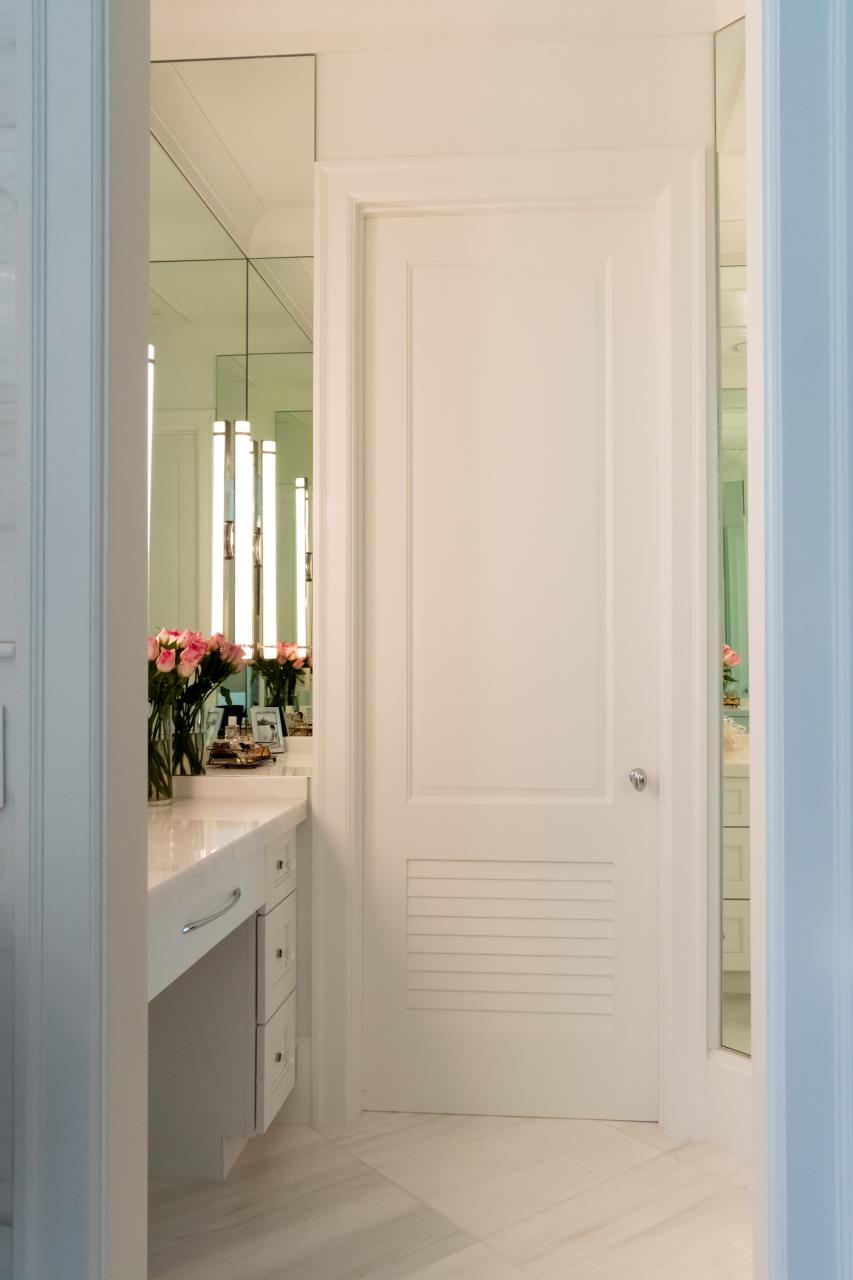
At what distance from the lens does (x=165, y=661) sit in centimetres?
248

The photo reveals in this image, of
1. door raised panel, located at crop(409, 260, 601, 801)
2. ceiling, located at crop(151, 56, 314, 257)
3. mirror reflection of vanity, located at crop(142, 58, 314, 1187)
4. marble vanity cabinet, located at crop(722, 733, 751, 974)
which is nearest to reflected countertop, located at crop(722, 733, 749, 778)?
marble vanity cabinet, located at crop(722, 733, 751, 974)

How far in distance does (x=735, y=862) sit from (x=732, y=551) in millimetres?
783

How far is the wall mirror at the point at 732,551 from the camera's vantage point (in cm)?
248

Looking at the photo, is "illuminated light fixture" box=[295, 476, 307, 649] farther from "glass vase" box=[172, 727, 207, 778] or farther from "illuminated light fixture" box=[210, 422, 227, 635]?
"glass vase" box=[172, 727, 207, 778]

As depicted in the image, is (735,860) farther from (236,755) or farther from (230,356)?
(230,356)

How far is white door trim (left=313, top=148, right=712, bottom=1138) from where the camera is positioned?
253 centimetres

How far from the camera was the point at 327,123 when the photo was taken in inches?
103

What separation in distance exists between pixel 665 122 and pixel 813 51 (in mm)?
1624

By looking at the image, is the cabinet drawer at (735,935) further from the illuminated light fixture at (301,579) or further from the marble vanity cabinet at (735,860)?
the illuminated light fixture at (301,579)

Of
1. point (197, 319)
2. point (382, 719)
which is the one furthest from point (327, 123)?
point (382, 719)

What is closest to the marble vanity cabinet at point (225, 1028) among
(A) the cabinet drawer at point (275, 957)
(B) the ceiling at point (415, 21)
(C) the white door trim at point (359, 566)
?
(A) the cabinet drawer at point (275, 957)

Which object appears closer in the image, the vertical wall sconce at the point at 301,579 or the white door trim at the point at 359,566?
the white door trim at the point at 359,566

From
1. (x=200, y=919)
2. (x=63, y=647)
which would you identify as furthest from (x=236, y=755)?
(x=63, y=647)

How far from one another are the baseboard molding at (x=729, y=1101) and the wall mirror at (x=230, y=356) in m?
1.42
